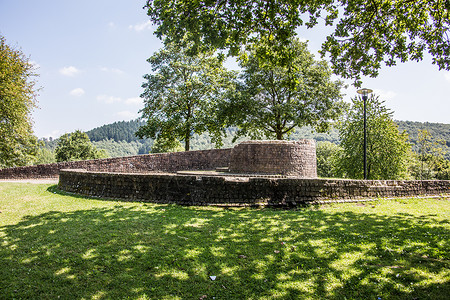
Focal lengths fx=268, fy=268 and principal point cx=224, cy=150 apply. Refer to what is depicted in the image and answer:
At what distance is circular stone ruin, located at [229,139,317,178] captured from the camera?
49.2 ft

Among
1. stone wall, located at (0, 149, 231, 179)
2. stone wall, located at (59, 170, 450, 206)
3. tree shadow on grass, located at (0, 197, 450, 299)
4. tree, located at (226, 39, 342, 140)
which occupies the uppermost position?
tree, located at (226, 39, 342, 140)

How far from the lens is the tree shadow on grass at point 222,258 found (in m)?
3.41

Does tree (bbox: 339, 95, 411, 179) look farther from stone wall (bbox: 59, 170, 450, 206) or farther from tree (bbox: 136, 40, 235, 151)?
stone wall (bbox: 59, 170, 450, 206)

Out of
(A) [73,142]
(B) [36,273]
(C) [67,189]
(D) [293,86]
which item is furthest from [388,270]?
(A) [73,142]

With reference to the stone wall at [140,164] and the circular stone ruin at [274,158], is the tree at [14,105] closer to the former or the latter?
the stone wall at [140,164]

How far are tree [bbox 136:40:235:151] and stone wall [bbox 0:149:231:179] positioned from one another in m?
6.22

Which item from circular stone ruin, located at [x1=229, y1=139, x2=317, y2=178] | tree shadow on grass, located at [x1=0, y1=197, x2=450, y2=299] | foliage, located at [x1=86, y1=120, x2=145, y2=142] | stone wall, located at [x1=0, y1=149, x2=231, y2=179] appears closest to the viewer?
tree shadow on grass, located at [x1=0, y1=197, x2=450, y2=299]

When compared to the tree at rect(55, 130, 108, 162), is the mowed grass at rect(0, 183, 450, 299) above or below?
below

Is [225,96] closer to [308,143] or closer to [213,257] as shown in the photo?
[308,143]

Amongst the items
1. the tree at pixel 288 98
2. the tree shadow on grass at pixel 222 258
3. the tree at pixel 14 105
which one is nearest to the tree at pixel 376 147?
the tree at pixel 288 98

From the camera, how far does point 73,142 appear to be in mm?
47625

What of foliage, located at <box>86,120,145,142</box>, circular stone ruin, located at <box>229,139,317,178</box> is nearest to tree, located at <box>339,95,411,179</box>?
circular stone ruin, located at <box>229,139,317,178</box>

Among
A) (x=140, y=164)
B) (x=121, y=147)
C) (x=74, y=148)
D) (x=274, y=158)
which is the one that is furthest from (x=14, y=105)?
(x=121, y=147)

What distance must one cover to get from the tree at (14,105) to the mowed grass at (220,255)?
18.2 metres
